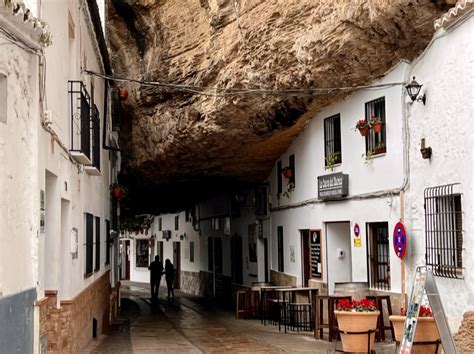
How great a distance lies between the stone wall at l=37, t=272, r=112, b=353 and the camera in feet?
32.3

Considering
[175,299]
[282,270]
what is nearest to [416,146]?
[282,270]

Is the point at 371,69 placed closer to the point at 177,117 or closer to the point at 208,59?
the point at 208,59

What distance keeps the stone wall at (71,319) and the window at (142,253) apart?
31746mm

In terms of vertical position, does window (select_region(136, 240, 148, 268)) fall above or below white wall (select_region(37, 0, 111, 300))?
below

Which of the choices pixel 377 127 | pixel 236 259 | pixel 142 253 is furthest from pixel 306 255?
pixel 142 253

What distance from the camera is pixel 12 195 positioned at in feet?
23.4

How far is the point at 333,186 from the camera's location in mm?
15031

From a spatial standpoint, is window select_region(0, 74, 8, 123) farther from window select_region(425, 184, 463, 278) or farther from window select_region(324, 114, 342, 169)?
window select_region(324, 114, 342, 169)

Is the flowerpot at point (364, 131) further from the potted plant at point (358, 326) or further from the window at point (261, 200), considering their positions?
the window at point (261, 200)

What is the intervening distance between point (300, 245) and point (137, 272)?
3170cm

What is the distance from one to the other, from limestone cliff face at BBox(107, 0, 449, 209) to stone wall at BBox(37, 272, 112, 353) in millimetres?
4814

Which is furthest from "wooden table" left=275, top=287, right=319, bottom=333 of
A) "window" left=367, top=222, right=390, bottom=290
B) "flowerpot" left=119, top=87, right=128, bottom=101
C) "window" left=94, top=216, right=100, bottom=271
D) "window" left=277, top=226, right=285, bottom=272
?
"flowerpot" left=119, top=87, right=128, bottom=101

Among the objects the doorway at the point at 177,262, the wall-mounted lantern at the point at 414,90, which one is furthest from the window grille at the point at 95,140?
the doorway at the point at 177,262

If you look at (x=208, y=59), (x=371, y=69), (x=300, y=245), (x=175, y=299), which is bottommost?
(x=175, y=299)
